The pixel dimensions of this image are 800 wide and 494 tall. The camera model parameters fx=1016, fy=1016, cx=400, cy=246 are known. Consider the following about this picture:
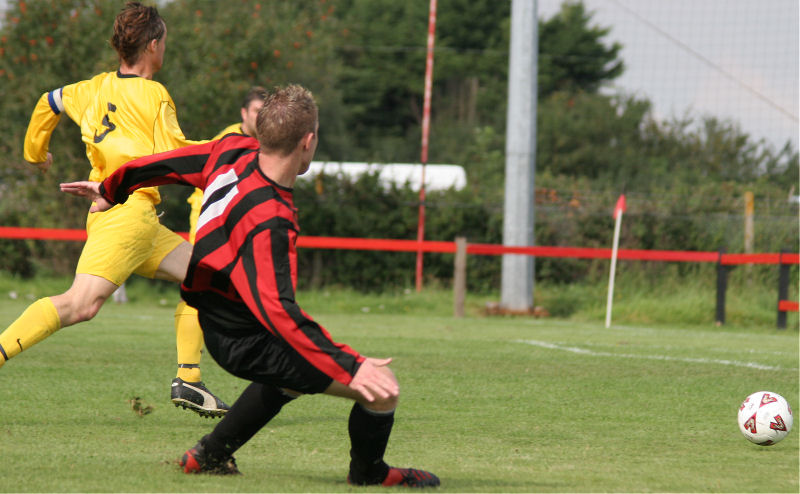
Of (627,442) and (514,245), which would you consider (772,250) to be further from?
(627,442)

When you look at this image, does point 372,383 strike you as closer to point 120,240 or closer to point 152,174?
point 152,174

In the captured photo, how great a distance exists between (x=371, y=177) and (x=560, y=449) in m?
14.3

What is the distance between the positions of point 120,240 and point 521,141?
1156cm

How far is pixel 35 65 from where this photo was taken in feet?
59.3

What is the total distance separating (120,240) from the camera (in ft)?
16.9

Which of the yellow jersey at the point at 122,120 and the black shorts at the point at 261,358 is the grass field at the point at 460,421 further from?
the yellow jersey at the point at 122,120

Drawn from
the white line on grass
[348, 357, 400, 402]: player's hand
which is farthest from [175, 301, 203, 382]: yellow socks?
the white line on grass

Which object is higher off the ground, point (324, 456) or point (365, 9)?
point (365, 9)

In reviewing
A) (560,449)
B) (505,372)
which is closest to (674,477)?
(560,449)

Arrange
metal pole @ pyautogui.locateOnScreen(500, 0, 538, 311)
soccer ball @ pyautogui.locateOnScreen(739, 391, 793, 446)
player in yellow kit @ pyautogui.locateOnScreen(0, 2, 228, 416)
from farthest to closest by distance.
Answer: metal pole @ pyautogui.locateOnScreen(500, 0, 538, 311), soccer ball @ pyautogui.locateOnScreen(739, 391, 793, 446), player in yellow kit @ pyautogui.locateOnScreen(0, 2, 228, 416)

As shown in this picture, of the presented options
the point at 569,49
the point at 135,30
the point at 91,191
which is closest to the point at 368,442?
the point at 91,191

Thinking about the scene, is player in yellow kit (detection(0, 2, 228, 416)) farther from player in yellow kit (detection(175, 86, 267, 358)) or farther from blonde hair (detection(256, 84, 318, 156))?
blonde hair (detection(256, 84, 318, 156))

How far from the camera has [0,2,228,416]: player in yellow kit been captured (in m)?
5.09

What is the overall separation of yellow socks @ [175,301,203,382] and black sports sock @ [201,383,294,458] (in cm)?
144
